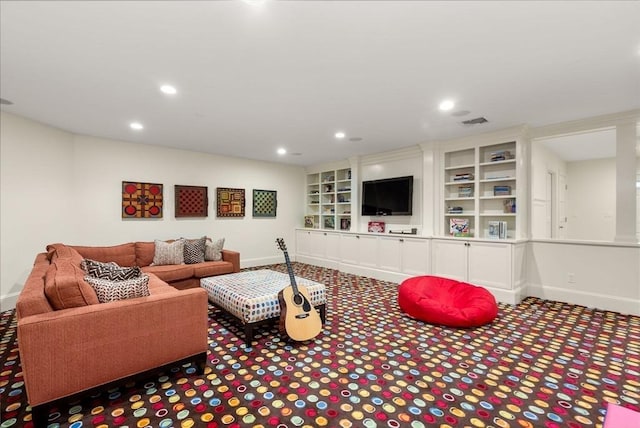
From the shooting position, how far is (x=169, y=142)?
5211 mm

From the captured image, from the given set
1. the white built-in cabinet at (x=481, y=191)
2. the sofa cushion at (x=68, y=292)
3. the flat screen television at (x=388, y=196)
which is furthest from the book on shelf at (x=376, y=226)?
the sofa cushion at (x=68, y=292)

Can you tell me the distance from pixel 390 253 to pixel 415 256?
485mm


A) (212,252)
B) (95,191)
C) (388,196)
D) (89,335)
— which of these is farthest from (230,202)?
(89,335)

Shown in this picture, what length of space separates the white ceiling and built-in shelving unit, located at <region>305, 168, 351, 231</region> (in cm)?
289

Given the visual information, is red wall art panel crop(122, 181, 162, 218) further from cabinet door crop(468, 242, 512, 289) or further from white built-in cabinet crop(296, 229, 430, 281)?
cabinet door crop(468, 242, 512, 289)

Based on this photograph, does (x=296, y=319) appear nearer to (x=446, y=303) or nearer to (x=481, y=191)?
(x=446, y=303)

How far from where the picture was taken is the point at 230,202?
21.1 ft

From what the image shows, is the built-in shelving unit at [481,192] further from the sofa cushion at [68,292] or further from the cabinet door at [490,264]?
the sofa cushion at [68,292]

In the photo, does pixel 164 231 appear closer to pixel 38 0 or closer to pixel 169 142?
pixel 169 142

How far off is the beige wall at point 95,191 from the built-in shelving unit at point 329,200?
2.31 feet

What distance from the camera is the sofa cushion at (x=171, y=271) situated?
4.23 metres

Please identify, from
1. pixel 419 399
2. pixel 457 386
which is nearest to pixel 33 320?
pixel 419 399

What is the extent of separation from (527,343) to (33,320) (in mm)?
3831

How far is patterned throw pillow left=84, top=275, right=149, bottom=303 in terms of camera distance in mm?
2154
